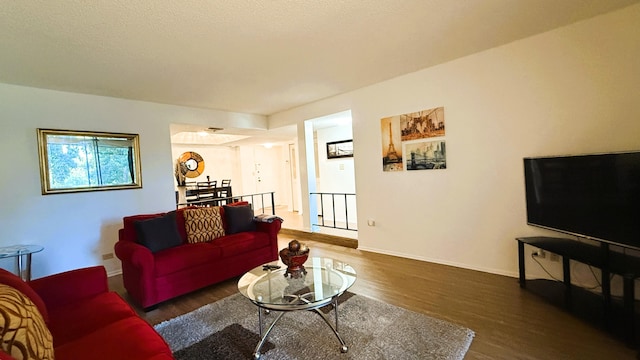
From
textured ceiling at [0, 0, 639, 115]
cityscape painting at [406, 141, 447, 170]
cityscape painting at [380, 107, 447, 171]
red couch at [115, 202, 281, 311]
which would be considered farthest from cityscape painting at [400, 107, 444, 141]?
red couch at [115, 202, 281, 311]

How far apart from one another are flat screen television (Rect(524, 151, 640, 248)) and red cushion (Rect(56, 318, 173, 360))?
300 centimetres

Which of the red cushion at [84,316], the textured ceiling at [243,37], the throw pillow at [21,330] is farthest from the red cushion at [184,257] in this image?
the textured ceiling at [243,37]

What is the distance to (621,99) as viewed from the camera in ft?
7.63

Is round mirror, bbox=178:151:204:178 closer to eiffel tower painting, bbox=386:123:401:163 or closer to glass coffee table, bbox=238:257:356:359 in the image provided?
eiffel tower painting, bbox=386:123:401:163

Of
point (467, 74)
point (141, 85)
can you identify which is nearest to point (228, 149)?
point (141, 85)

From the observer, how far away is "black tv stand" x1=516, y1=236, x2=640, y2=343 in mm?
1800

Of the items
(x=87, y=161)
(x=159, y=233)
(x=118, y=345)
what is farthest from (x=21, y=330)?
(x=87, y=161)

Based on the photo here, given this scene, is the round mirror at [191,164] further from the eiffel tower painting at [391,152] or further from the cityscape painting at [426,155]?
the cityscape painting at [426,155]

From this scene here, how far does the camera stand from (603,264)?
1986mm

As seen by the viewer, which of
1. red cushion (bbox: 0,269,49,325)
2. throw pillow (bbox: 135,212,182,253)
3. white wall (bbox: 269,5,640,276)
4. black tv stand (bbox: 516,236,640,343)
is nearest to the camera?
red cushion (bbox: 0,269,49,325)

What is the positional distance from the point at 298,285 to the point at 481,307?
63.2 inches

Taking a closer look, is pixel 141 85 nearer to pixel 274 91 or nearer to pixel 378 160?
pixel 274 91

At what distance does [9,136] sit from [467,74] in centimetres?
524

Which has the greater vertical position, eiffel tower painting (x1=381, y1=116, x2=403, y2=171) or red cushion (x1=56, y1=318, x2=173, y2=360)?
eiffel tower painting (x1=381, y1=116, x2=403, y2=171)
